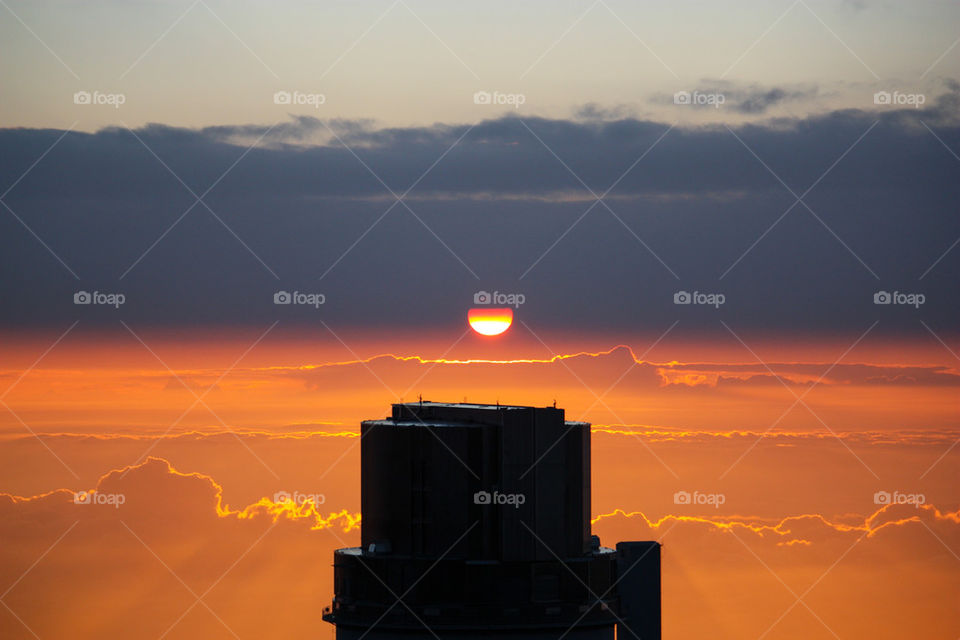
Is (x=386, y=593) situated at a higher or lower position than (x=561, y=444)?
lower

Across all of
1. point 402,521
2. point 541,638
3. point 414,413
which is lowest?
point 541,638

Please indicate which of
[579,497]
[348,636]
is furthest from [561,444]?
[348,636]

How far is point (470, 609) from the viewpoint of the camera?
313 feet

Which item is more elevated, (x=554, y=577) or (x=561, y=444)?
(x=561, y=444)

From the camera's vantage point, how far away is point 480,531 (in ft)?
313

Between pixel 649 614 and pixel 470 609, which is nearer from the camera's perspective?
pixel 470 609

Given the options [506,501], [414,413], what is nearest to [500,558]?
[506,501]

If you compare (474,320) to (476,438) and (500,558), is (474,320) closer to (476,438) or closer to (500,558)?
(476,438)

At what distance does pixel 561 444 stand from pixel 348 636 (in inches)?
630

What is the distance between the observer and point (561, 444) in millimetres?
96125

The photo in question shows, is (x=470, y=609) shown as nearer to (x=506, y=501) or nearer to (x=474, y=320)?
(x=506, y=501)

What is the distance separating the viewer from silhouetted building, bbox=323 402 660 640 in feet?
313

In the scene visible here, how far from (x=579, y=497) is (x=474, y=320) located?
1134cm

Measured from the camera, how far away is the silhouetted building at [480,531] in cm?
9538
